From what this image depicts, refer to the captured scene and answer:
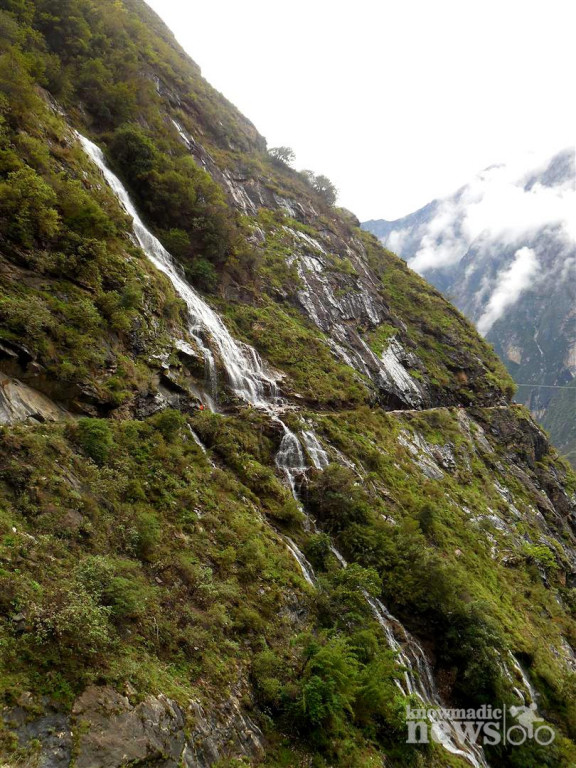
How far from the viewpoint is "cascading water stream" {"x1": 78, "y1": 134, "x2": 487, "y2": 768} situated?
12.2 m

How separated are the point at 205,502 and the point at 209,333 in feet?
37.7

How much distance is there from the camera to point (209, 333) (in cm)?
2173

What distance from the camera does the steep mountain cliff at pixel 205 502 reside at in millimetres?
6684

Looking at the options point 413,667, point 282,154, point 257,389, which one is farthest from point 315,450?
point 282,154

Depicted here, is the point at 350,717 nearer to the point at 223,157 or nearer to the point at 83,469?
the point at 83,469

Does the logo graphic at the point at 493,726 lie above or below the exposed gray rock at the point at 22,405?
above

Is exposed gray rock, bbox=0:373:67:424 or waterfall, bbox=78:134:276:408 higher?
waterfall, bbox=78:134:276:408

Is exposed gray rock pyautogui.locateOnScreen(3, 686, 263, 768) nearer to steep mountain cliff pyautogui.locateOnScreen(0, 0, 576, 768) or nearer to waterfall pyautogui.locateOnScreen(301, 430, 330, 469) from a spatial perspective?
steep mountain cliff pyautogui.locateOnScreen(0, 0, 576, 768)

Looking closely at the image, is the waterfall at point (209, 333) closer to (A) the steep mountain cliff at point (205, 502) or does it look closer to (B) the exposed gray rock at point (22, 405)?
(A) the steep mountain cliff at point (205, 502)

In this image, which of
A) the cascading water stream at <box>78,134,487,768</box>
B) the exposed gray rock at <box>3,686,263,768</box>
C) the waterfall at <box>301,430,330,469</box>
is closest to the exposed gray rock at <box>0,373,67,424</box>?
the cascading water stream at <box>78,134,487,768</box>

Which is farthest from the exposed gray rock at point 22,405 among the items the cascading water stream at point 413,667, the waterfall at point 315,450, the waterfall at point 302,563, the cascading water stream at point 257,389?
the waterfall at point 315,450

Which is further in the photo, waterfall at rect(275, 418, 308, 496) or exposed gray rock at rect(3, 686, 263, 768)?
waterfall at rect(275, 418, 308, 496)

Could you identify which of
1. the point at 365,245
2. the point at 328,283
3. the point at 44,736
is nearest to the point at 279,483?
the point at 44,736

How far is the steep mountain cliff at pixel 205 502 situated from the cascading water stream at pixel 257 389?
0.46ft
